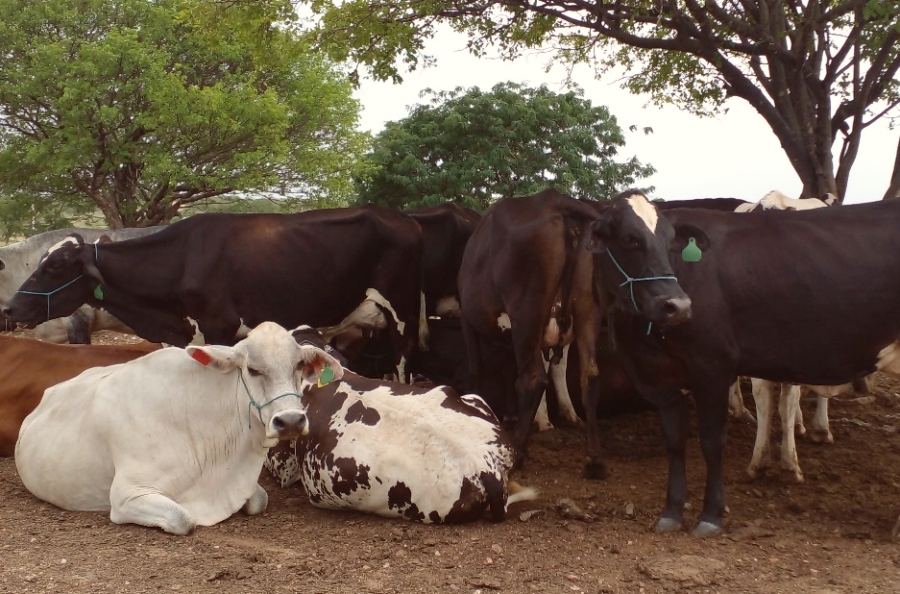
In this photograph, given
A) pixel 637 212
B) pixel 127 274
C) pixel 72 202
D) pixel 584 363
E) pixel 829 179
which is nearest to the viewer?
pixel 637 212

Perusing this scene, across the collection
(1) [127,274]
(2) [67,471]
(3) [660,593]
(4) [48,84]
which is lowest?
(3) [660,593]

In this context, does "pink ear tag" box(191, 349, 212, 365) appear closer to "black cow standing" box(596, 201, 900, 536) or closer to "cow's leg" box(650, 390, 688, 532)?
"black cow standing" box(596, 201, 900, 536)

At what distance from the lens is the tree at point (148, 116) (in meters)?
22.0

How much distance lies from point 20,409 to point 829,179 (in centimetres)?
925

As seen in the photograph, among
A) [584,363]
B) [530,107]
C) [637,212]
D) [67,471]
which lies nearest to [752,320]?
[637,212]

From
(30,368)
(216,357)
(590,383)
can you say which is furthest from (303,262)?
(216,357)

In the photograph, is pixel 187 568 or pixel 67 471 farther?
pixel 67 471

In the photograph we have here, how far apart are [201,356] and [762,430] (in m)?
4.30

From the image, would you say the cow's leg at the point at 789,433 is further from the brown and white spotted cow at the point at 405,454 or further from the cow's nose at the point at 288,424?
the cow's nose at the point at 288,424

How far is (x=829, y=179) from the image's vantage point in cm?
1114

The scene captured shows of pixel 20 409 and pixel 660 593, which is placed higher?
pixel 20 409

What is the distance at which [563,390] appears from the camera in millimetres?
8945

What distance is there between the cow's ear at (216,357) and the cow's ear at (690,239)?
2813 mm

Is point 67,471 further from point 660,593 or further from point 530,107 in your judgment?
point 530,107
